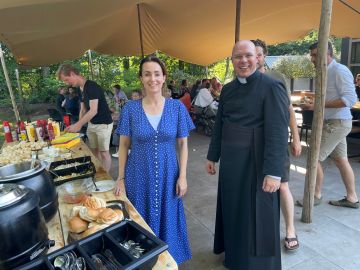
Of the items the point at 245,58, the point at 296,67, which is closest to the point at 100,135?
the point at 245,58

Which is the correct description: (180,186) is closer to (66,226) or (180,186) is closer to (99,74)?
(66,226)

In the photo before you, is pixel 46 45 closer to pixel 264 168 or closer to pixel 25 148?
pixel 25 148

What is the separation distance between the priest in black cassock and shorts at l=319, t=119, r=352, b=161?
1444 mm

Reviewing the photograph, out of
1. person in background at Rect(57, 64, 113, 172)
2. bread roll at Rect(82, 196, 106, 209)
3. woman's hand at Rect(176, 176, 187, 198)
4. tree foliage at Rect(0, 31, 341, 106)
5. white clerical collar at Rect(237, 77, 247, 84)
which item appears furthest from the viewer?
tree foliage at Rect(0, 31, 341, 106)

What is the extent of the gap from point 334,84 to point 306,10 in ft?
9.53

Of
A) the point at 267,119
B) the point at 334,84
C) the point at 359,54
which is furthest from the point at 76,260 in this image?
the point at 359,54

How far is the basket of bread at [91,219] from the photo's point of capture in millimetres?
1349

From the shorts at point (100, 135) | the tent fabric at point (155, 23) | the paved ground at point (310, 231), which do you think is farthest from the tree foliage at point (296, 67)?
the shorts at point (100, 135)

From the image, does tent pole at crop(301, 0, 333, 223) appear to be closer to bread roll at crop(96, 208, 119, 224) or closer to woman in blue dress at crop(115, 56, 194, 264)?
woman in blue dress at crop(115, 56, 194, 264)

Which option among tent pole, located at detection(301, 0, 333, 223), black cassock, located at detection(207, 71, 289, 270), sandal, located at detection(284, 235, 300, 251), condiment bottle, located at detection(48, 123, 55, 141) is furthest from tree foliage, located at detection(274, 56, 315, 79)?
black cassock, located at detection(207, 71, 289, 270)

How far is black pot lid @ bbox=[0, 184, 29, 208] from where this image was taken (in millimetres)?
967

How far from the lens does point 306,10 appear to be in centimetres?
538

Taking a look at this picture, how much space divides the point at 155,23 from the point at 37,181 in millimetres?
5610

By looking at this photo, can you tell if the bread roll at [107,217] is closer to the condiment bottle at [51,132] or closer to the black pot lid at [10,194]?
the black pot lid at [10,194]
